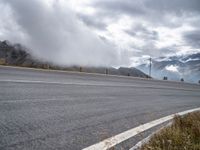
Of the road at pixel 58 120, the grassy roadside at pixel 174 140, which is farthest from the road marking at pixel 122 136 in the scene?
the grassy roadside at pixel 174 140

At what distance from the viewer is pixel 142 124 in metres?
6.59

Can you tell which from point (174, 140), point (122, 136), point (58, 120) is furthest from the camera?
point (58, 120)

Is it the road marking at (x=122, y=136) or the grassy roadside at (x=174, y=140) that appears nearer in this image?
the grassy roadside at (x=174, y=140)

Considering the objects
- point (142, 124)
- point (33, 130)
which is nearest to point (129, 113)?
point (142, 124)

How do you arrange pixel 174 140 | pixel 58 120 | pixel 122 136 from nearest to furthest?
pixel 174 140 < pixel 122 136 < pixel 58 120

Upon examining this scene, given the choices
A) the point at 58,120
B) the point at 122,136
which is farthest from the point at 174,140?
the point at 58,120

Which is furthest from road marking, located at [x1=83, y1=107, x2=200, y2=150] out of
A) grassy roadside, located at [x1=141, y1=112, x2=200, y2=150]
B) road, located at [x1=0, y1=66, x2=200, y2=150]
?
grassy roadside, located at [x1=141, y1=112, x2=200, y2=150]

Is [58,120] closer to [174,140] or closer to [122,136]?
[122,136]

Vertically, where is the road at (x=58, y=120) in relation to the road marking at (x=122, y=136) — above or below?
above

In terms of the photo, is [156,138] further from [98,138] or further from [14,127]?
[14,127]

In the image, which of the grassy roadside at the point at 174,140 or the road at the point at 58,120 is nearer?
the grassy roadside at the point at 174,140

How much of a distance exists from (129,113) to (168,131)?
8.84 feet

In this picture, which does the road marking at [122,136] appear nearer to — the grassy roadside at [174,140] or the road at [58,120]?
the road at [58,120]

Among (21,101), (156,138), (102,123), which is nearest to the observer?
(156,138)
